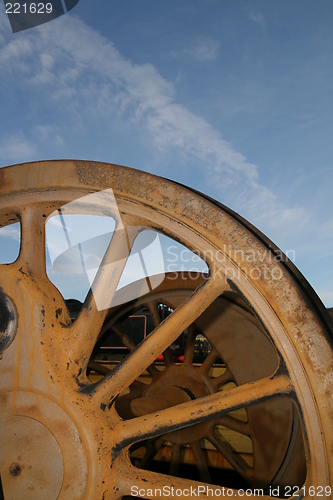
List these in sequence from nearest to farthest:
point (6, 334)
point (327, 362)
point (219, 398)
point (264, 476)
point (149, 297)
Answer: point (327, 362) → point (219, 398) → point (6, 334) → point (264, 476) → point (149, 297)

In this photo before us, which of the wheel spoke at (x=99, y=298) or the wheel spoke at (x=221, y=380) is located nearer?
the wheel spoke at (x=99, y=298)

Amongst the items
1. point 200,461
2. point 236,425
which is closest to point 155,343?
point 236,425

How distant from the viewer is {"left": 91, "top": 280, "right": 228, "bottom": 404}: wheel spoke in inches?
45.6

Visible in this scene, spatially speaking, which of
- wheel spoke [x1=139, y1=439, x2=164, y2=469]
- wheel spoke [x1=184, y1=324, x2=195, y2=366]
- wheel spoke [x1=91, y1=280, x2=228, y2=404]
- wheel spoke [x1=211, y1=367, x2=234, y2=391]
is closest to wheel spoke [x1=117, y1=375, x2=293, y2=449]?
wheel spoke [x1=91, y1=280, x2=228, y2=404]

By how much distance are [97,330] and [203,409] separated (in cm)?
41

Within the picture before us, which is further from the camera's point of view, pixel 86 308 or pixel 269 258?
pixel 86 308

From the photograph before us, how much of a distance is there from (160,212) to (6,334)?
62cm

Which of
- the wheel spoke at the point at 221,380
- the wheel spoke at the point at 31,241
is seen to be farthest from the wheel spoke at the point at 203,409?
the wheel spoke at the point at 221,380

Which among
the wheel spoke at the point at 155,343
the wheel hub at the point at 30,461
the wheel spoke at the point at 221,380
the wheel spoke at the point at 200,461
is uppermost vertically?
the wheel spoke at the point at 155,343

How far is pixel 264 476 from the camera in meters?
2.28

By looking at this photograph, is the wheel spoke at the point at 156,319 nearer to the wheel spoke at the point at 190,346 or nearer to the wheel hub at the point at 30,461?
the wheel spoke at the point at 190,346

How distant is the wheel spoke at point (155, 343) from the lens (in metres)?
1.16

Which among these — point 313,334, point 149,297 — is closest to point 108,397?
point 313,334

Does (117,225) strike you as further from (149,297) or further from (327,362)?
(149,297)
